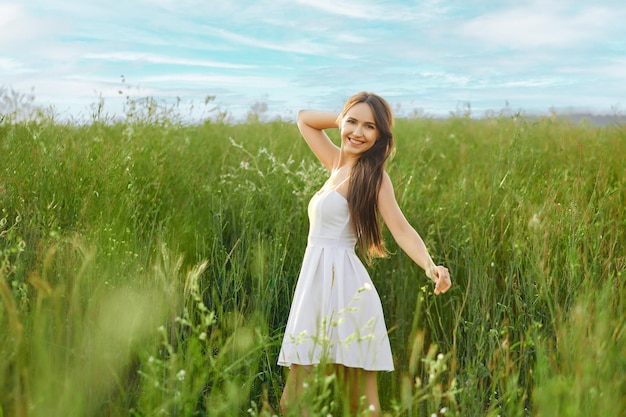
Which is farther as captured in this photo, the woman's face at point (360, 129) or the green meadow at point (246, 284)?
the woman's face at point (360, 129)

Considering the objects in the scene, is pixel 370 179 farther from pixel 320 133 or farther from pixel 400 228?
pixel 320 133

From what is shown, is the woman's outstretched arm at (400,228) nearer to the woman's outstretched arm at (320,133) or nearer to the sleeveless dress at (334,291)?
the sleeveless dress at (334,291)

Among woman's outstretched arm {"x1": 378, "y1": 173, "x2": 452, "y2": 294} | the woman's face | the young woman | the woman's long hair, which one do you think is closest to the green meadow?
the young woman

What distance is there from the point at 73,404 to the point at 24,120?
150 inches

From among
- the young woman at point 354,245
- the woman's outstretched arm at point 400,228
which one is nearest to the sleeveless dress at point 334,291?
the young woman at point 354,245

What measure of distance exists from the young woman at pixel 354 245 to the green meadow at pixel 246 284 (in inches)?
6.8

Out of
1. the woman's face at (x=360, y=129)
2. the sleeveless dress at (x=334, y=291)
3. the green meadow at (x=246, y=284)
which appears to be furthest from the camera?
the woman's face at (x=360, y=129)

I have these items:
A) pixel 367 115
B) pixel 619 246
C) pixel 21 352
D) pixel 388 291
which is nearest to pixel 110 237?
pixel 21 352

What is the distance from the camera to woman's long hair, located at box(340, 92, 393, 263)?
2.86 metres

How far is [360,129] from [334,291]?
0.76 m

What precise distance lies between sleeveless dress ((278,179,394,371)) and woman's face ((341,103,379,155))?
0.23 meters

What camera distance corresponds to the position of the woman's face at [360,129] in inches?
118

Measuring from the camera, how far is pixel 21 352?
2.39 m

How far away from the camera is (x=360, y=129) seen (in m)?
2.98
